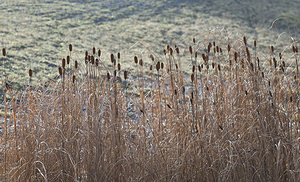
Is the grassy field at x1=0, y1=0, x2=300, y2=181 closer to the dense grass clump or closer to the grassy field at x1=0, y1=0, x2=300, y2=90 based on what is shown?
the dense grass clump

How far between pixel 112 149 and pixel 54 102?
65cm

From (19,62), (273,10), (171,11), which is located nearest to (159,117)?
(19,62)

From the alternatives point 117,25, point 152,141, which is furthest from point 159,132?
point 117,25

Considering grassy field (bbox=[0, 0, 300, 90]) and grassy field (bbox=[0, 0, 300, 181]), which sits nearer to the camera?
grassy field (bbox=[0, 0, 300, 181])

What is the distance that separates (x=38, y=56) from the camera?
7617 mm

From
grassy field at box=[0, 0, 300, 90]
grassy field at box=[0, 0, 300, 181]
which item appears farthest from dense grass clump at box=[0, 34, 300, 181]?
grassy field at box=[0, 0, 300, 90]

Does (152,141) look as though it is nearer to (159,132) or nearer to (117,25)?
(159,132)

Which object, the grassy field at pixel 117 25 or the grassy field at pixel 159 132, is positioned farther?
the grassy field at pixel 117 25

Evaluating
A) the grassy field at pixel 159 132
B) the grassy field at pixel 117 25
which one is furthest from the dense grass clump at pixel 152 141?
the grassy field at pixel 117 25

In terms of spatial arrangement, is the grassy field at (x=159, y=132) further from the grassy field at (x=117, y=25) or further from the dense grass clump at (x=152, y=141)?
the grassy field at (x=117, y=25)

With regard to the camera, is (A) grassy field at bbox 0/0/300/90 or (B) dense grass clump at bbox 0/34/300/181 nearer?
(B) dense grass clump at bbox 0/34/300/181

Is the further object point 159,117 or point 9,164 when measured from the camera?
point 159,117

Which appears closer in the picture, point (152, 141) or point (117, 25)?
point (152, 141)

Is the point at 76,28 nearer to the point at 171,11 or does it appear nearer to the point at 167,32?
the point at 167,32
